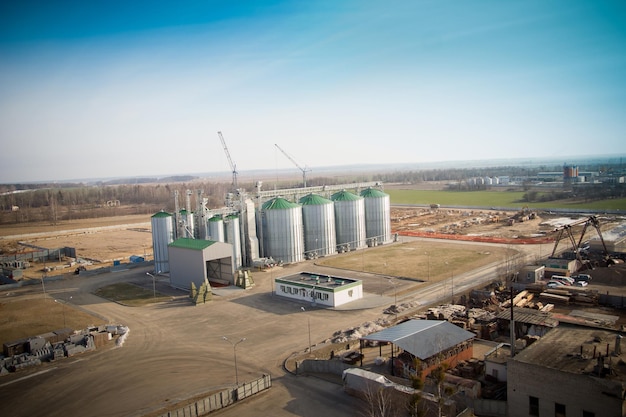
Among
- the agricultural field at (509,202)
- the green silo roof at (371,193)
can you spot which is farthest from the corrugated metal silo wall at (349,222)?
the agricultural field at (509,202)

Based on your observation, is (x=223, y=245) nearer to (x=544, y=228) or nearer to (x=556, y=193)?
(x=544, y=228)

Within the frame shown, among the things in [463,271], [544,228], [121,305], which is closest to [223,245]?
[121,305]

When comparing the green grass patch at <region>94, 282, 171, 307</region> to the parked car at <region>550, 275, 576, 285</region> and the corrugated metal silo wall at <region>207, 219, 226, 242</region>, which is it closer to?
the corrugated metal silo wall at <region>207, 219, 226, 242</region>

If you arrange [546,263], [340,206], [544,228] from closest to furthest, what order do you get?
[546,263] < [340,206] < [544,228]

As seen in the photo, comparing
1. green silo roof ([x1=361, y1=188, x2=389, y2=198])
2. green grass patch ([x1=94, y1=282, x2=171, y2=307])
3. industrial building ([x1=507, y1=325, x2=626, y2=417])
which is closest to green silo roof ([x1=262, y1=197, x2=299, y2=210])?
green silo roof ([x1=361, y1=188, x2=389, y2=198])

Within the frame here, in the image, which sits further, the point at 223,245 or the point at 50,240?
the point at 50,240

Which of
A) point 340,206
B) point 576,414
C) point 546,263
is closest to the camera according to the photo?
point 576,414
